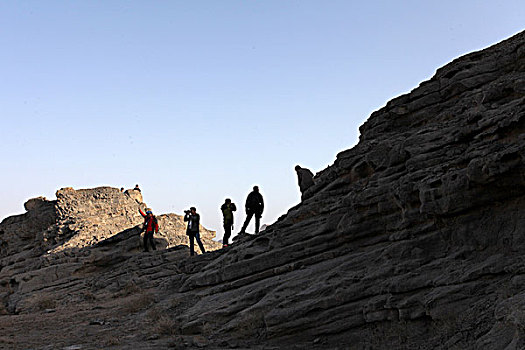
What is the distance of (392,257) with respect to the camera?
1052cm

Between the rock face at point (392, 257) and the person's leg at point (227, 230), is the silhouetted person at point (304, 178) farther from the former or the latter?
the person's leg at point (227, 230)

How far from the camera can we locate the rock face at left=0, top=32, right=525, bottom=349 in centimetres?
850

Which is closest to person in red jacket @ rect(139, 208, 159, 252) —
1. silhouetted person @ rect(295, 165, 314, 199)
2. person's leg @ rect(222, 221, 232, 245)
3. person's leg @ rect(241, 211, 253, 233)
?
person's leg @ rect(222, 221, 232, 245)

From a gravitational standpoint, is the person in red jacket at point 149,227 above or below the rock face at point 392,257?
above

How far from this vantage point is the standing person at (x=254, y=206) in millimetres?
21500

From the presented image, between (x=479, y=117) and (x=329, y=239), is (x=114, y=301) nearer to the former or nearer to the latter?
(x=329, y=239)

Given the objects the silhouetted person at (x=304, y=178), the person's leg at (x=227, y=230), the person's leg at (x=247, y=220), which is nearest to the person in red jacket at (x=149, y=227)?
the person's leg at (x=227, y=230)

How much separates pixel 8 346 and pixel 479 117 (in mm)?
14855

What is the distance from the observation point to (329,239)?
12906mm

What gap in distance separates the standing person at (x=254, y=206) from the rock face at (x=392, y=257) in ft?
13.8

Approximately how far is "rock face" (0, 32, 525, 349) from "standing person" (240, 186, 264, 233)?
13.8 feet

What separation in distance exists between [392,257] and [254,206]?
11562 mm

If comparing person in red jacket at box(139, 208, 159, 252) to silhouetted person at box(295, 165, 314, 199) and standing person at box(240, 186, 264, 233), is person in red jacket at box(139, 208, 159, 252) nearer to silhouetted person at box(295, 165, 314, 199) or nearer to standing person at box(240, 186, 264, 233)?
standing person at box(240, 186, 264, 233)

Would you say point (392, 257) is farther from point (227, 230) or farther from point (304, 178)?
point (227, 230)
